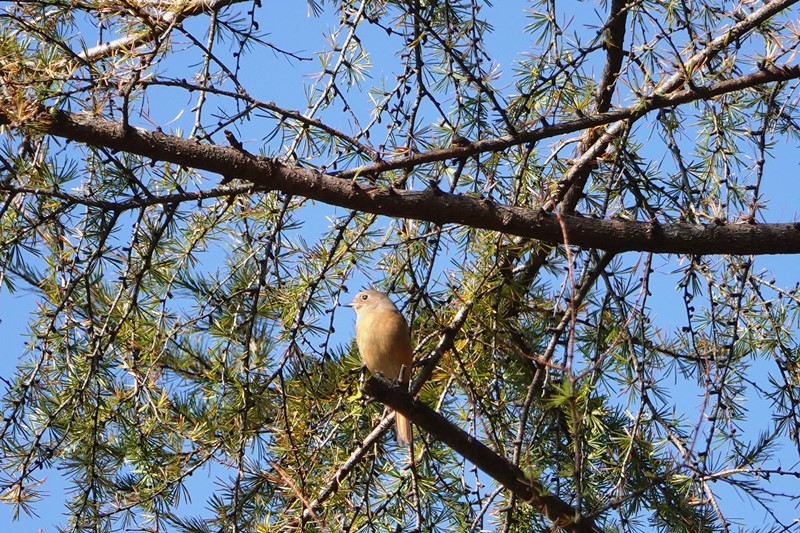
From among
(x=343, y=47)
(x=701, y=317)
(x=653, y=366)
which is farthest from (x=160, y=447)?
(x=701, y=317)

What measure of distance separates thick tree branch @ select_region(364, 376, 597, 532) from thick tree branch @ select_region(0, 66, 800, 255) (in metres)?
0.70

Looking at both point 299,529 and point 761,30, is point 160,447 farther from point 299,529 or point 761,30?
point 761,30

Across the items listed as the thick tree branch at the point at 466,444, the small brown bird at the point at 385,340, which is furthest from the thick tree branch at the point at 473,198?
the small brown bird at the point at 385,340

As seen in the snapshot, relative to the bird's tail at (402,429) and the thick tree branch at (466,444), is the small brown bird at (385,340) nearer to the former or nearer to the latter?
the bird's tail at (402,429)

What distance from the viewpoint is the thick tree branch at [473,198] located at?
10.3 feet

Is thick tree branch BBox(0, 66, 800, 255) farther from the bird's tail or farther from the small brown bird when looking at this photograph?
the small brown bird

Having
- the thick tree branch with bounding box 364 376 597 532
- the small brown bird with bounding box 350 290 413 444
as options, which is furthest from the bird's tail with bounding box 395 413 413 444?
the thick tree branch with bounding box 364 376 597 532

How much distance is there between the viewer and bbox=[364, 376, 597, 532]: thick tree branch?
2750mm

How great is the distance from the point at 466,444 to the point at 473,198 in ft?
2.92

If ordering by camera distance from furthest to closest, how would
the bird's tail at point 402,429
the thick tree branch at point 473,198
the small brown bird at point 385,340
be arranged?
the small brown bird at point 385,340, the bird's tail at point 402,429, the thick tree branch at point 473,198

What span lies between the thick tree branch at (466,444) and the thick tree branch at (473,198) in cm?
70

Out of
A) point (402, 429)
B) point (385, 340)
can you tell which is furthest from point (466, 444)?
point (385, 340)

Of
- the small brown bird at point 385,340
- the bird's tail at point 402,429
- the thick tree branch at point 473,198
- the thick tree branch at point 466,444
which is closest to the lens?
the thick tree branch at point 466,444

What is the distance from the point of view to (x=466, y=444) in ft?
9.21
